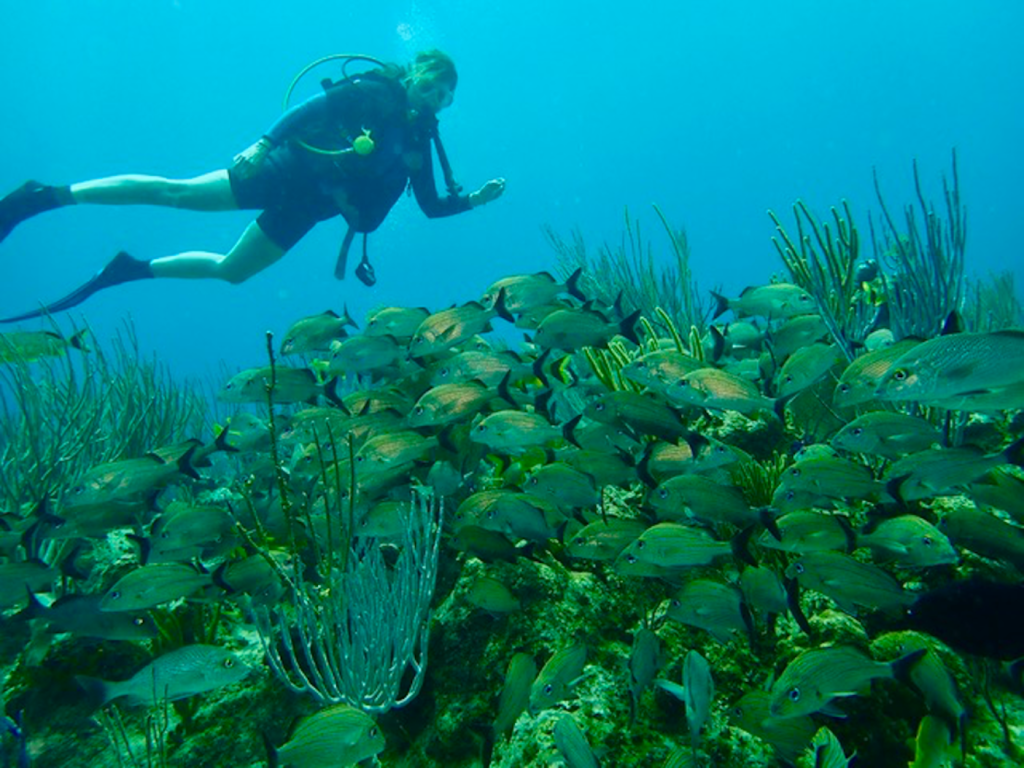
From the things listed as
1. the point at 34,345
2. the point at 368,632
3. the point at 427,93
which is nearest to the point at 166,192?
the point at 34,345

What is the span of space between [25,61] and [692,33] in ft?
360

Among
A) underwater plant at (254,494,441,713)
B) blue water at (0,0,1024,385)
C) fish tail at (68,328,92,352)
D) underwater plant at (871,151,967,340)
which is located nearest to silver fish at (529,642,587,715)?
underwater plant at (254,494,441,713)

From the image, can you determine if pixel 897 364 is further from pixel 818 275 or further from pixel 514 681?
pixel 818 275

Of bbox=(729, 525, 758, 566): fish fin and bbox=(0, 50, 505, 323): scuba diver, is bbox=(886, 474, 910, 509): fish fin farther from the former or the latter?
bbox=(0, 50, 505, 323): scuba diver

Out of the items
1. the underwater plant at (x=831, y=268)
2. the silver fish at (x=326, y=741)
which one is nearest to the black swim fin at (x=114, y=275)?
the silver fish at (x=326, y=741)

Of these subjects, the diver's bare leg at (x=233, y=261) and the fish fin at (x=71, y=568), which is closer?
the fish fin at (x=71, y=568)

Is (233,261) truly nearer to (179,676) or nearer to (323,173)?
(323,173)

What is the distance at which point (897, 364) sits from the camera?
2.60 m

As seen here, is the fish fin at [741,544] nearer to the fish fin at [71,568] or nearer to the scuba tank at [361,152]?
the fish fin at [71,568]

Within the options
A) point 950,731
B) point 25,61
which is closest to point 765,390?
point 950,731

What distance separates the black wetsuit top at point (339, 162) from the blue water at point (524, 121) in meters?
78.4

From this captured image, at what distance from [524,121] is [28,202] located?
133545 millimetres

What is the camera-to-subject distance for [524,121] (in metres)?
130

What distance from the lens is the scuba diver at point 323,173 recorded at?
8.16 m
